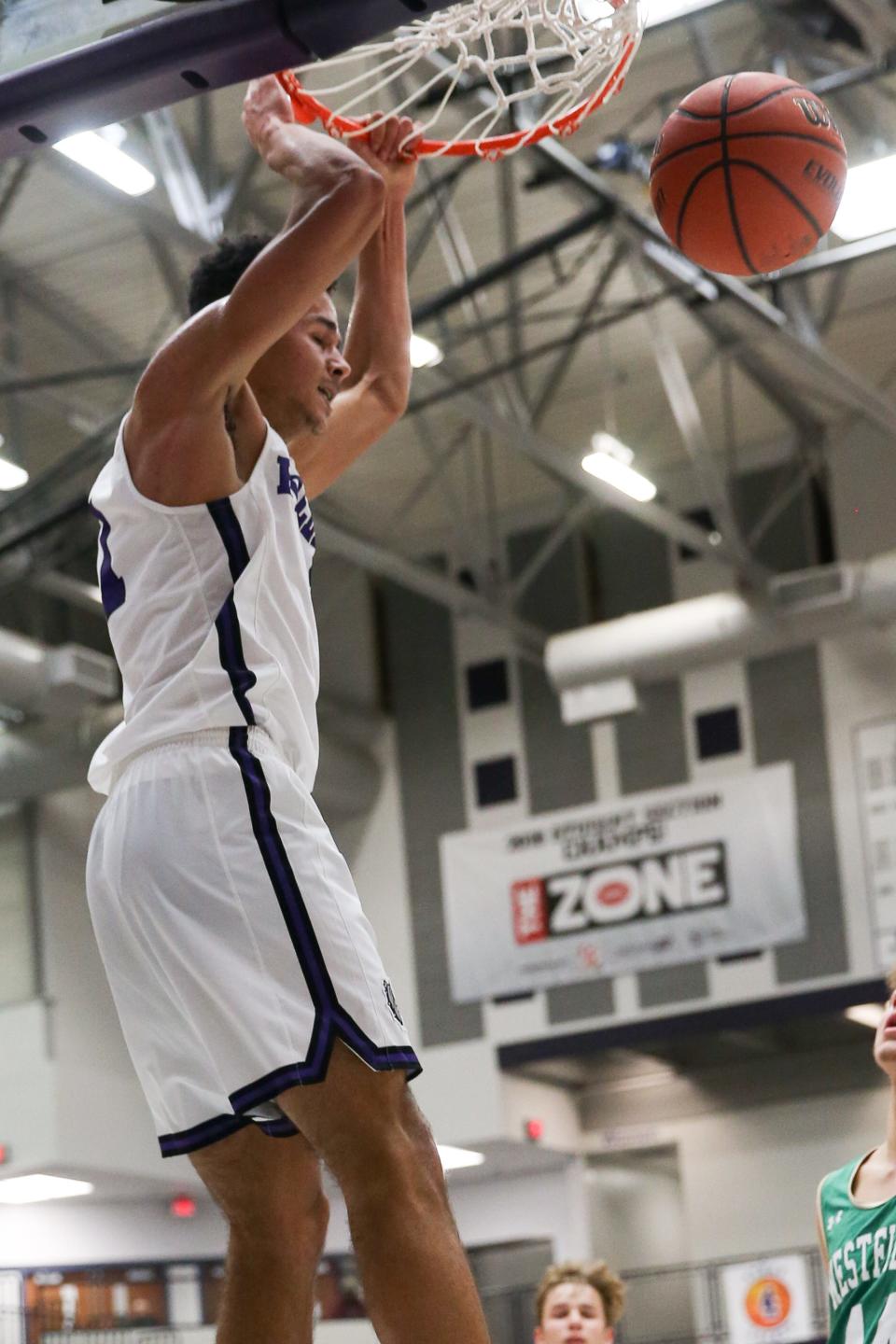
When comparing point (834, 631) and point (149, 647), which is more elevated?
point (834, 631)

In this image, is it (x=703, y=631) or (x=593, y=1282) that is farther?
(x=703, y=631)

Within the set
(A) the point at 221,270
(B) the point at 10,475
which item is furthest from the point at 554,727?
(A) the point at 221,270

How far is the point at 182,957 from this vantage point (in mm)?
2844

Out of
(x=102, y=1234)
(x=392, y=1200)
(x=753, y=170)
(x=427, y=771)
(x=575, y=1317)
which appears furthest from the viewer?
(x=427, y=771)

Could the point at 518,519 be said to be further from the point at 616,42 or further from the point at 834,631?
the point at 616,42

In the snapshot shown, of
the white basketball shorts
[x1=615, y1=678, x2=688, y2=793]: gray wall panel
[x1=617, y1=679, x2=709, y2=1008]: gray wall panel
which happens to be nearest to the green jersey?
the white basketball shorts

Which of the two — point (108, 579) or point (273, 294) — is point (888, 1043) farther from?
point (273, 294)

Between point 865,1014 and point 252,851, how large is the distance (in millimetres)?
13697

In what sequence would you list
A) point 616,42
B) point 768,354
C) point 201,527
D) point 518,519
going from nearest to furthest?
point 201,527 < point 616,42 < point 768,354 < point 518,519

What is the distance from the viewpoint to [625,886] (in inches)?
631

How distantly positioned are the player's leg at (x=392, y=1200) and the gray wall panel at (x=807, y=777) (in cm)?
1294

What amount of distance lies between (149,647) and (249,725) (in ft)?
0.72

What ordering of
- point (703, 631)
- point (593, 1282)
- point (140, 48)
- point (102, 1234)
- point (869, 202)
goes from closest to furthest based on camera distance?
point (140, 48) < point (593, 1282) < point (869, 202) < point (703, 631) < point (102, 1234)

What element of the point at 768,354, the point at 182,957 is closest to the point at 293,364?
the point at 182,957
